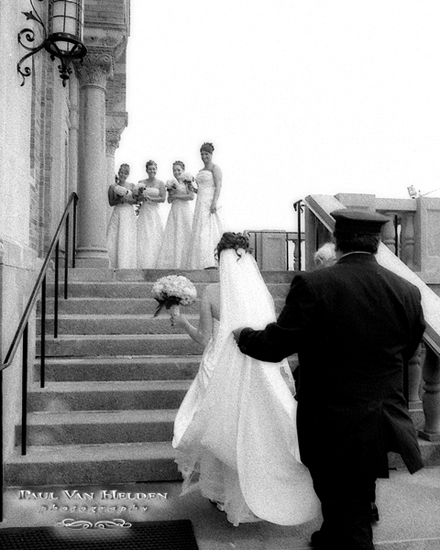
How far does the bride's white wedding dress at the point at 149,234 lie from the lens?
11.2m

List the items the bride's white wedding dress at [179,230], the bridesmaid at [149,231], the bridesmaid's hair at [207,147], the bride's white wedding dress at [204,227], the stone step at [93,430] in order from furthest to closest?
1. the bridesmaid at [149,231]
2. the bride's white wedding dress at [179,230]
3. the bride's white wedding dress at [204,227]
4. the bridesmaid's hair at [207,147]
5. the stone step at [93,430]

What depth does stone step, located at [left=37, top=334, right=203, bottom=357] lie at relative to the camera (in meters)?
6.11

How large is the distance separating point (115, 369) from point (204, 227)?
4375 mm

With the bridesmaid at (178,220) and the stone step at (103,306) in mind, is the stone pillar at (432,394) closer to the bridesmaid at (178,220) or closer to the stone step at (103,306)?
the stone step at (103,306)

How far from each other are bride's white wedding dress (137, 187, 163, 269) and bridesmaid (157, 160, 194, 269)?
0.46 metres

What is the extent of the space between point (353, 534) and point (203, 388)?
1.56m

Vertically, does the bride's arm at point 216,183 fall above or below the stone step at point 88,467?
above

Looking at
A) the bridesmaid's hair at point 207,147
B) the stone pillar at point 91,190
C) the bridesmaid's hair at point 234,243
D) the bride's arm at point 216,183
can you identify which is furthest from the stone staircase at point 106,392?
the stone pillar at point 91,190

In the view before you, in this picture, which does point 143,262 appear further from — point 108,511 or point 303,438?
point 303,438

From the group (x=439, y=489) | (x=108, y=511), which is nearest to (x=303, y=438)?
(x=108, y=511)

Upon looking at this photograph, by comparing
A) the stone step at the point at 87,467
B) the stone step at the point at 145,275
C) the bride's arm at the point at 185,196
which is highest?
the bride's arm at the point at 185,196

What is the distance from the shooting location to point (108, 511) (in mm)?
4109

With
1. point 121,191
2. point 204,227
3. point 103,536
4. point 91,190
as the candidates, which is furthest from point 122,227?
point 103,536

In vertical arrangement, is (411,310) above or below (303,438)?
above
